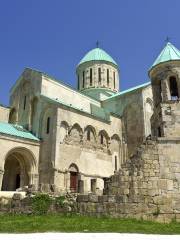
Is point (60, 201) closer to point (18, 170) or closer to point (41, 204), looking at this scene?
point (41, 204)

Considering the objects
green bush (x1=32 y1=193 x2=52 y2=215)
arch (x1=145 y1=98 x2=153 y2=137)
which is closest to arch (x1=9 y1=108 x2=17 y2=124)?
arch (x1=145 y1=98 x2=153 y2=137)

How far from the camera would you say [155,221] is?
11570mm

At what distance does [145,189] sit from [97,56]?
2586cm

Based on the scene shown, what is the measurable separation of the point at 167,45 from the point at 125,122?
1279cm

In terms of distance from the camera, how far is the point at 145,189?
1242 cm

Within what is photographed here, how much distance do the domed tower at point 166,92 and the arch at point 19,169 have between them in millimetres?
11287

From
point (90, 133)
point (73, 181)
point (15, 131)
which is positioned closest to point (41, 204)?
point (73, 181)

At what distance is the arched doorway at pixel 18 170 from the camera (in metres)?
22.9

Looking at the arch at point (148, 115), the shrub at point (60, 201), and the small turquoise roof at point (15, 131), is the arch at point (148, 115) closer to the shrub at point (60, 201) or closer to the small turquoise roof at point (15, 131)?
the small turquoise roof at point (15, 131)

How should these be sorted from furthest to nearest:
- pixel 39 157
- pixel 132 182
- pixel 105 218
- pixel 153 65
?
pixel 39 157 < pixel 153 65 < pixel 132 182 < pixel 105 218

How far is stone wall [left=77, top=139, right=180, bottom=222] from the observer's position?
11.7 metres

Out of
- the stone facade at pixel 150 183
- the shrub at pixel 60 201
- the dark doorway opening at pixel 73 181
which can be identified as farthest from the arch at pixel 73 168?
the shrub at pixel 60 201
